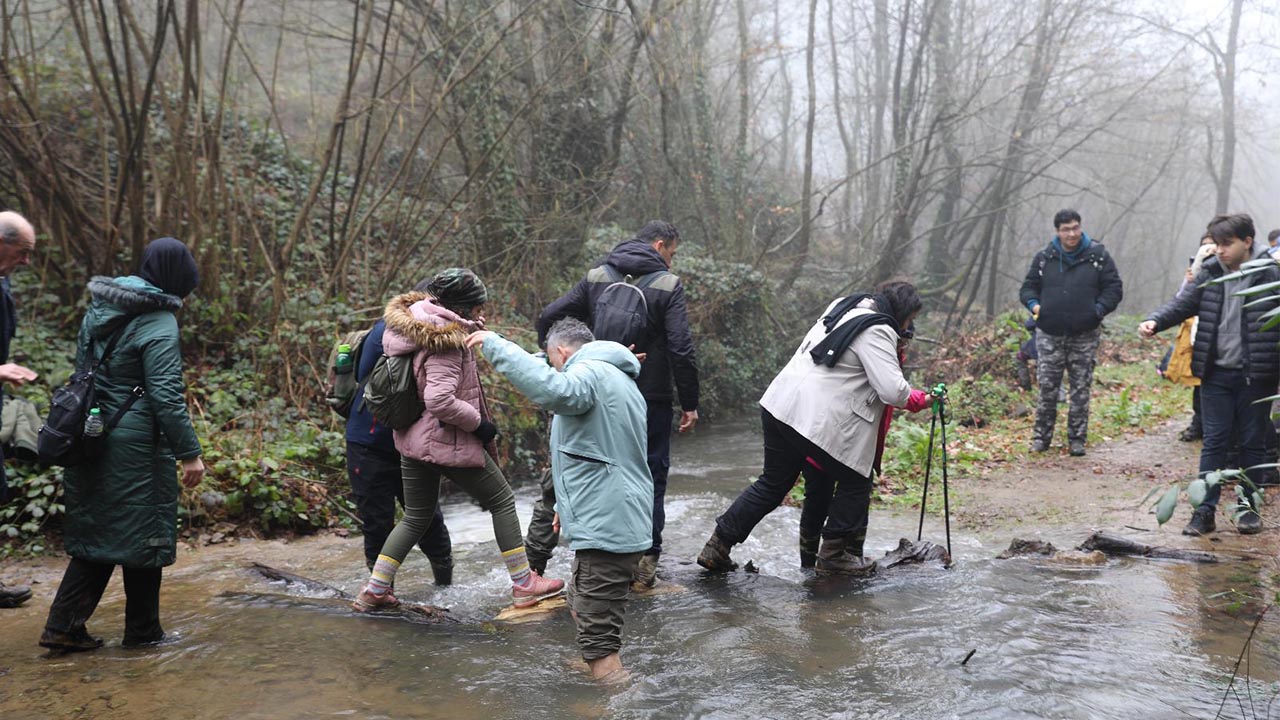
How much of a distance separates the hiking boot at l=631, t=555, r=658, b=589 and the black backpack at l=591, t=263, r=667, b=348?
4.37ft

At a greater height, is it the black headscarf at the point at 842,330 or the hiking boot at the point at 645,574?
the black headscarf at the point at 842,330

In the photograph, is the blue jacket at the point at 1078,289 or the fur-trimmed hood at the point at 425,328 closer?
the fur-trimmed hood at the point at 425,328

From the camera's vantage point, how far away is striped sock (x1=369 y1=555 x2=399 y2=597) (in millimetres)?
4715

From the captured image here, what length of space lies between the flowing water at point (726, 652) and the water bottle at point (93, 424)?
1041 millimetres

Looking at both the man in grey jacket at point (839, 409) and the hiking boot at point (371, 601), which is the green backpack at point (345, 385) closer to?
the hiking boot at point (371, 601)

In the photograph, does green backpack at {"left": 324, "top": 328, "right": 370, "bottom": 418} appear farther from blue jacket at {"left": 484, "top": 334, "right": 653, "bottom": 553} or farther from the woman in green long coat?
blue jacket at {"left": 484, "top": 334, "right": 653, "bottom": 553}

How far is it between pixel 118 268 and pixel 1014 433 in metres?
10.2

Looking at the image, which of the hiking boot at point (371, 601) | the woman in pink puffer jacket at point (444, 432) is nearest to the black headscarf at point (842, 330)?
the woman in pink puffer jacket at point (444, 432)

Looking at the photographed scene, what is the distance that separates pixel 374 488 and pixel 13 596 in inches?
86.8

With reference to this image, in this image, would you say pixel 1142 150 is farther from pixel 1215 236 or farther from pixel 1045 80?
pixel 1215 236

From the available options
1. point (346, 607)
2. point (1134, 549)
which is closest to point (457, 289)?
point (346, 607)

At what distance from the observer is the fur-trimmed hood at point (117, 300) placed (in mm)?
3939

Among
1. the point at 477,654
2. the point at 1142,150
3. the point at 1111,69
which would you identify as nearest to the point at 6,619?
the point at 477,654

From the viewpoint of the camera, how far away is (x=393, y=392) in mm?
4562
